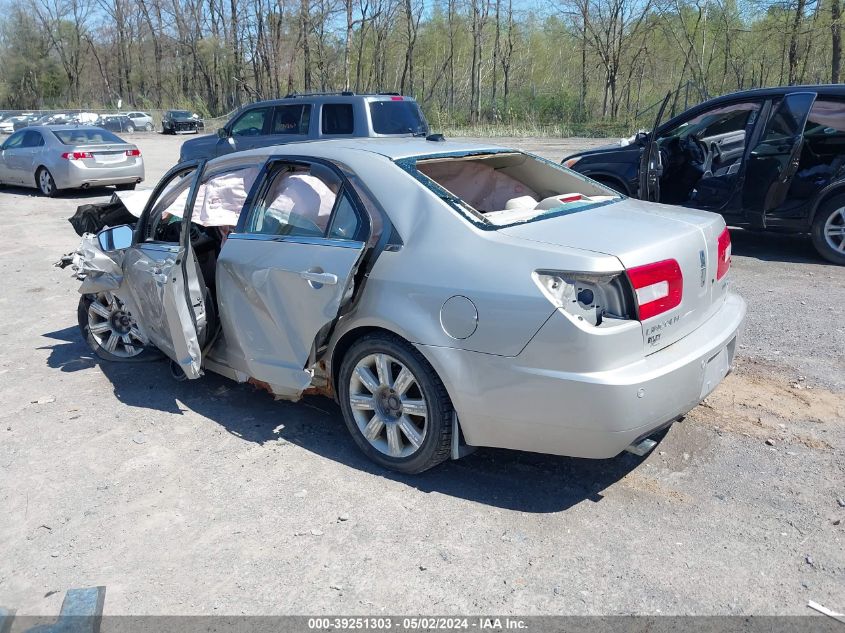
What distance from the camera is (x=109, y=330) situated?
A: 5.59m

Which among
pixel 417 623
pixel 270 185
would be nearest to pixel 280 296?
pixel 270 185

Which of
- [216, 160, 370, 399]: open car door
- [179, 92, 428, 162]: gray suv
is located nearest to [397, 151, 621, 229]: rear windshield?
[216, 160, 370, 399]: open car door

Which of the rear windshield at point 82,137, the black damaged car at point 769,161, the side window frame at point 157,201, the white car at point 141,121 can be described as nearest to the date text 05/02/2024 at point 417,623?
the side window frame at point 157,201

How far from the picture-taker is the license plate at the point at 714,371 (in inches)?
137

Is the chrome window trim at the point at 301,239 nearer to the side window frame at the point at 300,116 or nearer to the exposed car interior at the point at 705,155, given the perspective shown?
the exposed car interior at the point at 705,155

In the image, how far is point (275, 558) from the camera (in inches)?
125

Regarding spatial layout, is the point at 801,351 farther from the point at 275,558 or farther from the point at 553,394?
the point at 275,558

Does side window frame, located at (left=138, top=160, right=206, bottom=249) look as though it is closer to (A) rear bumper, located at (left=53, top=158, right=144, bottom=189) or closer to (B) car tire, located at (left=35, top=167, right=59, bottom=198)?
(A) rear bumper, located at (left=53, top=158, right=144, bottom=189)

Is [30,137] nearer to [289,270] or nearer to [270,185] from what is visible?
[270,185]

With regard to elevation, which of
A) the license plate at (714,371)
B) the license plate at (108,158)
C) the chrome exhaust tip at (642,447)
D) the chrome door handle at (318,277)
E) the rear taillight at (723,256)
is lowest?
the chrome exhaust tip at (642,447)

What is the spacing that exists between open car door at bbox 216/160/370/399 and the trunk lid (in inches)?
35.7

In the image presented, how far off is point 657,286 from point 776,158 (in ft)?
18.0

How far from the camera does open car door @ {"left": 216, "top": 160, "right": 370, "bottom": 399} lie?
378 centimetres

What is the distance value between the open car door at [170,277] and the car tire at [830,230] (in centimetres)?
642
